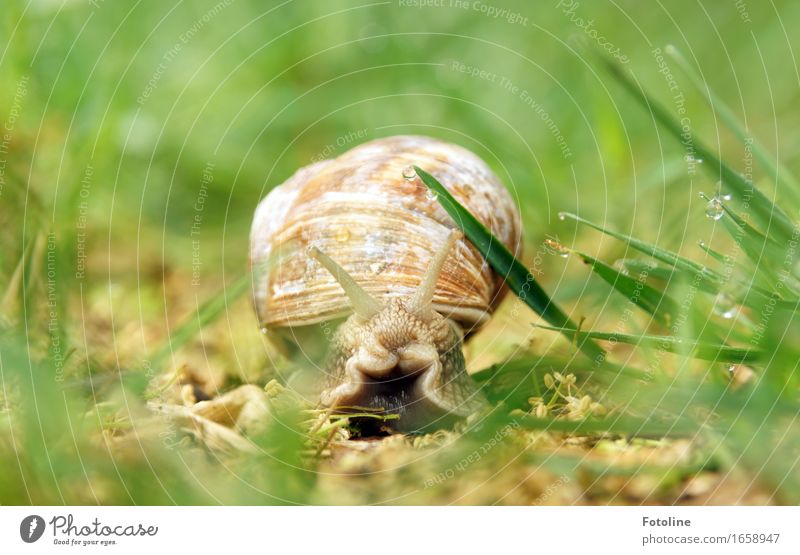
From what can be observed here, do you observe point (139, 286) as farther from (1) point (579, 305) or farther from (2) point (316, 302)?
(1) point (579, 305)

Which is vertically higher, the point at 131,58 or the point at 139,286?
the point at 131,58

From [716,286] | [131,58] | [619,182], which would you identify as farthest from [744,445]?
[131,58]

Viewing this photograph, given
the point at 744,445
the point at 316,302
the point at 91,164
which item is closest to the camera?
the point at 744,445

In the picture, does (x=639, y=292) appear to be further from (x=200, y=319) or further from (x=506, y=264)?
(x=200, y=319)

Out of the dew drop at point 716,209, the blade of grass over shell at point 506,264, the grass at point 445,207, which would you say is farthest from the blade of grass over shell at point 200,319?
the dew drop at point 716,209

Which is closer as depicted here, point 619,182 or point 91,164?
point 91,164

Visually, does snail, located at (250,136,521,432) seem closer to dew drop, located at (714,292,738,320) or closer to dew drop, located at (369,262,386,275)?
dew drop, located at (369,262,386,275)

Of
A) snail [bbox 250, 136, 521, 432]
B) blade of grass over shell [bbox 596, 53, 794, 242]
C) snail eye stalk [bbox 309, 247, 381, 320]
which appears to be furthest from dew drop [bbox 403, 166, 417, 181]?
blade of grass over shell [bbox 596, 53, 794, 242]
